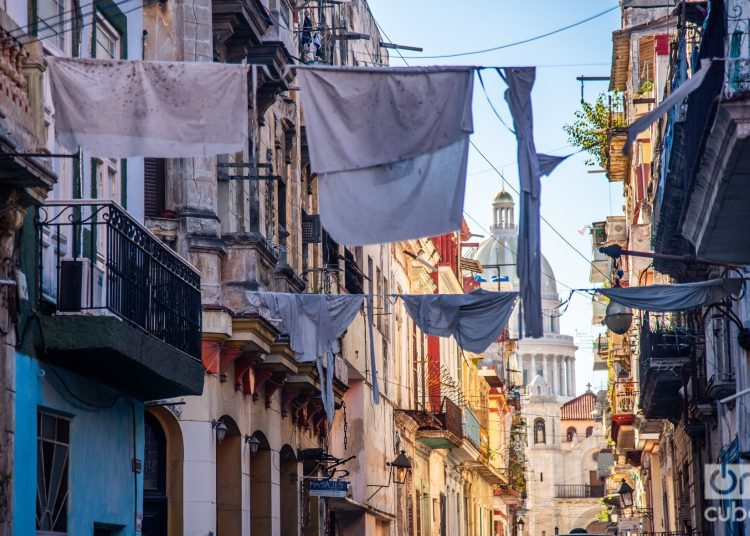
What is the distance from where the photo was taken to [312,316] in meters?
18.0

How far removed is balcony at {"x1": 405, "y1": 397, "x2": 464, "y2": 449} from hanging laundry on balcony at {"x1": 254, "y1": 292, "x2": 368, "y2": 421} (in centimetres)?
1600

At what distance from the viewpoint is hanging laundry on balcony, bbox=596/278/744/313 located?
16375 mm

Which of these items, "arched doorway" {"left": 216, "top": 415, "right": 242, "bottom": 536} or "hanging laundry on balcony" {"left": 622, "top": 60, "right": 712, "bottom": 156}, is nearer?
"hanging laundry on balcony" {"left": 622, "top": 60, "right": 712, "bottom": 156}

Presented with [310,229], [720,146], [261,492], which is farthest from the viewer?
[310,229]

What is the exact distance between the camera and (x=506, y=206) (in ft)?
530

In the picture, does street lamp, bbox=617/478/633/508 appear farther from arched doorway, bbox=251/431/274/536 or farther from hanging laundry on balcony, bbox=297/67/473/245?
hanging laundry on balcony, bbox=297/67/473/245

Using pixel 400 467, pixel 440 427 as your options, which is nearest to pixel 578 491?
pixel 440 427

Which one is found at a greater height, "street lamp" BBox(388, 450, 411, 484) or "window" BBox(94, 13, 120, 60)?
"window" BBox(94, 13, 120, 60)

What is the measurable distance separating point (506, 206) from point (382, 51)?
12923 cm

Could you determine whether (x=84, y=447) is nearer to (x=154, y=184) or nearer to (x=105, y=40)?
(x=105, y=40)

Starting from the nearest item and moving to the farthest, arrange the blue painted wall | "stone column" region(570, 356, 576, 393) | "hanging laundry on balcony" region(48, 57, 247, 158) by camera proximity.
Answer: "hanging laundry on balcony" region(48, 57, 247, 158), the blue painted wall, "stone column" region(570, 356, 576, 393)

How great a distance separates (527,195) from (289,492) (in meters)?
11.4

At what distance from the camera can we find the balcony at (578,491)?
123938mm

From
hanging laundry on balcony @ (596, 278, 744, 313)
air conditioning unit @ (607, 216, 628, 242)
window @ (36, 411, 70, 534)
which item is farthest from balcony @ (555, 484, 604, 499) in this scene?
window @ (36, 411, 70, 534)
